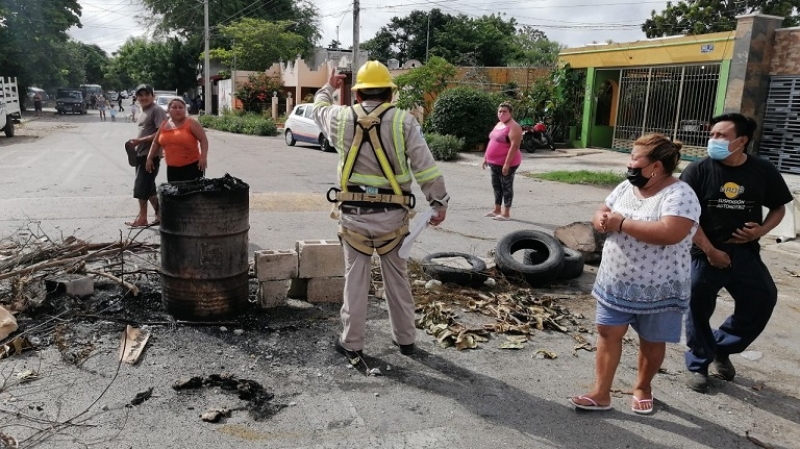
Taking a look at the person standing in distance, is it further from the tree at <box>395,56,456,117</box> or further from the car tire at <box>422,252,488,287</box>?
the tree at <box>395,56,456,117</box>

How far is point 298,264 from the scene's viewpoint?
5.23 metres

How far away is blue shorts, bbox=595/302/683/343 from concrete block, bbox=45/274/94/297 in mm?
4021

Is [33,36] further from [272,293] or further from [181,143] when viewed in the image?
[272,293]

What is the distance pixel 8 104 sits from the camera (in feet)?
73.3

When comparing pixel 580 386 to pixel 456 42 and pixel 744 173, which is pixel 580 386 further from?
pixel 456 42

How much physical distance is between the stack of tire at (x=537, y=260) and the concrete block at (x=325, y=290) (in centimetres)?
172

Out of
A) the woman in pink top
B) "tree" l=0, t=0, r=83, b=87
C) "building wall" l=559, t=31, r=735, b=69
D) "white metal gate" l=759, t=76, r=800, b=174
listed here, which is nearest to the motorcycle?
"building wall" l=559, t=31, r=735, b=69

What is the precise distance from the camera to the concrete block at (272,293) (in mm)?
5066

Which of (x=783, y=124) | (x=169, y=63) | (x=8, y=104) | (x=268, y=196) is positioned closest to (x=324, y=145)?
(x=268, y=196)

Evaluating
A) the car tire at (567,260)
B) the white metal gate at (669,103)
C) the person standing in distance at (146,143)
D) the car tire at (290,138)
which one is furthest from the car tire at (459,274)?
the car tire at (290,138)

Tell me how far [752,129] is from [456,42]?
2089 inches

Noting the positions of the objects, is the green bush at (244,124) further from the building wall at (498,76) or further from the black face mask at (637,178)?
the black face mask at (637,178)

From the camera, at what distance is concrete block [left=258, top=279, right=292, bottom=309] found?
507 cm

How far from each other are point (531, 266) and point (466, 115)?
1456 cm
